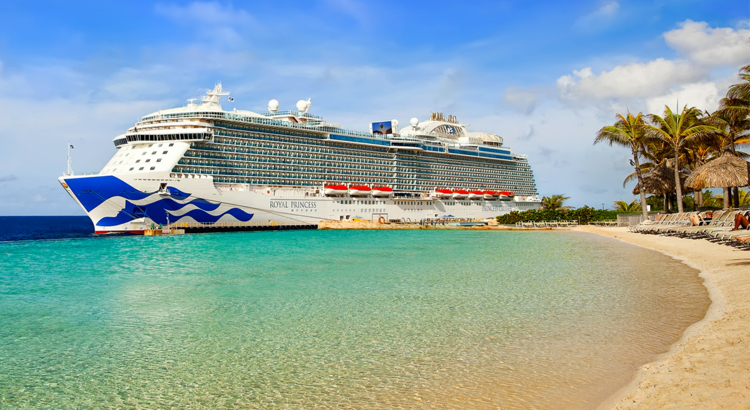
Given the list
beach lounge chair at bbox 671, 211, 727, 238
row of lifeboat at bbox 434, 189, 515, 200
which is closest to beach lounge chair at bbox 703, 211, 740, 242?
beach lounge chair at bbox 671, 211, 727, 238

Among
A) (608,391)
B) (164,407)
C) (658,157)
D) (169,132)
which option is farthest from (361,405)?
(658,157)

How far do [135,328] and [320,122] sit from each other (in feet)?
179

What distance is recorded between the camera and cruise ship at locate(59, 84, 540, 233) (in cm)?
4497

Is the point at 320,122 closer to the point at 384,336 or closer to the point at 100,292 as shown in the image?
the point at 100,292

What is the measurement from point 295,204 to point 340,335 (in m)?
47.0

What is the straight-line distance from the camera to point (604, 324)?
1057 centimetres

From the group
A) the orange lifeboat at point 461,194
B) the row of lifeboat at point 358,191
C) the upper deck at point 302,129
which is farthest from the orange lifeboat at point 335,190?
the orange lifeboat at point 461,194

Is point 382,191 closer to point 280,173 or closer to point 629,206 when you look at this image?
point 280,173

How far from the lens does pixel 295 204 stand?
56.6 m

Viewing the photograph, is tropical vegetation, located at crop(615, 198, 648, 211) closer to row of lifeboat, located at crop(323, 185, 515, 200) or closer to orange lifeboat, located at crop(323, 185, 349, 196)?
row of lifeboat, located at crop(323, 185, 515, 200)

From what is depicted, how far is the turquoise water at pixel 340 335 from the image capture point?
7.12 metres

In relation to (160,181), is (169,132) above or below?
above

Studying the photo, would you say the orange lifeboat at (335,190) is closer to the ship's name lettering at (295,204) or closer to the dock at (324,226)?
the ship's name lettering at (295,204)

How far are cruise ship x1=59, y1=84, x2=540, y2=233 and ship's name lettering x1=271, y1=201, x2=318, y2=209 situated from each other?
0.14 metres
